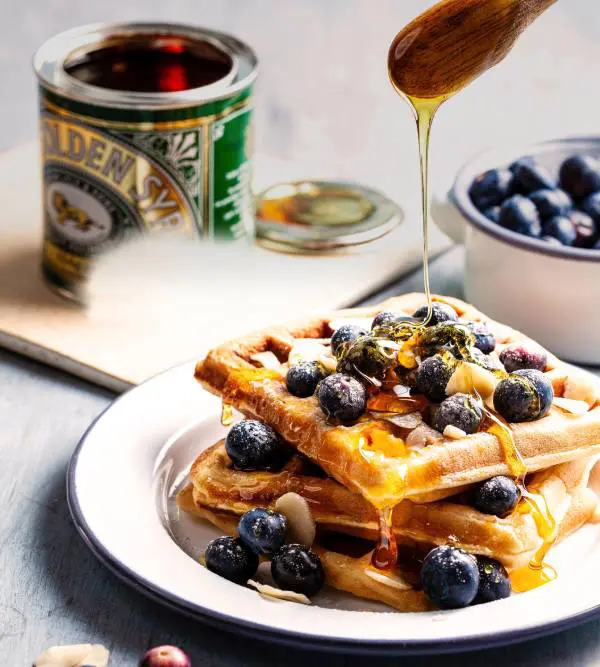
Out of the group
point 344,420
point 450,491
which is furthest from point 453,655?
point 344,420

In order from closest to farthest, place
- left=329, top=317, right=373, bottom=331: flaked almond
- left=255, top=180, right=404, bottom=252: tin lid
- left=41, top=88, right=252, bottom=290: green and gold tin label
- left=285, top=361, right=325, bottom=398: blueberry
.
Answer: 1. left=285, top=361, right=325, bottom=398: blueberry
2. left=329, top=317, right=373, bottom=331: flaked almond
3. left=41, top=88, right=252, bottom=290: green and gold tin label
4. left=255, top=180, right=404, bottom=252: tin lid

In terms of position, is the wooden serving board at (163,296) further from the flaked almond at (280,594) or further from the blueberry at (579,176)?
the flaked almond at (280,594)

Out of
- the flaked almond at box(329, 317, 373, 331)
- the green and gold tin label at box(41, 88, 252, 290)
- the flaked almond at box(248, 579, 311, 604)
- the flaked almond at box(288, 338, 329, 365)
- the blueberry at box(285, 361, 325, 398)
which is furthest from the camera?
the green and gold tin label at box(41, 88, 252, 290)

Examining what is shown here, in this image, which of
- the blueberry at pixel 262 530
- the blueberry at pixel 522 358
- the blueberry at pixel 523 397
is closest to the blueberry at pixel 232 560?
the blueberry at pixel 262 530

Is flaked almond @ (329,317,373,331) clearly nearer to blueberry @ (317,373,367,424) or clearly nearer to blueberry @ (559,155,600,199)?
blueberry @ (317,373,367,424)

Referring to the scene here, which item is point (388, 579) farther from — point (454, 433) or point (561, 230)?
point (561, 230)

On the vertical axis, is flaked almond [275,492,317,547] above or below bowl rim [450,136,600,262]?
below

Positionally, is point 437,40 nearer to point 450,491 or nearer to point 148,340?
point 450,491

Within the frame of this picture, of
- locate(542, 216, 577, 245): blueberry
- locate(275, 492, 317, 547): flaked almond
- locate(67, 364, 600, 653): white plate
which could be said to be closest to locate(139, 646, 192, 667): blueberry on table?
locate(67, 364, 600, 653): white plate
